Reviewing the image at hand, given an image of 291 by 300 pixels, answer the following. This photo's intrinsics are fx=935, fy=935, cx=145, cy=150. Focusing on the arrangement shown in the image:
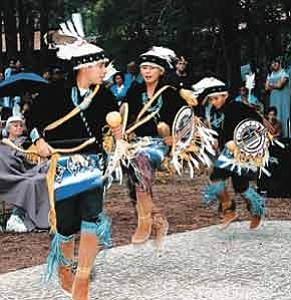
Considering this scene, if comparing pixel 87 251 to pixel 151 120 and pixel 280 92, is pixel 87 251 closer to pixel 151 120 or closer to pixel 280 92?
pixel 151 120

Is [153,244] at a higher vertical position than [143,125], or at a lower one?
lower

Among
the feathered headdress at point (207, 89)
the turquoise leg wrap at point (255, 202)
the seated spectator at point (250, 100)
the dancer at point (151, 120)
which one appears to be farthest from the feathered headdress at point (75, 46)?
the seated spectator at point (250, 100)

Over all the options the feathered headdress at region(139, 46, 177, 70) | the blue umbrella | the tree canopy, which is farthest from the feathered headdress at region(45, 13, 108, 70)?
the tree canopy

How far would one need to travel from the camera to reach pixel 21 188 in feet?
30.5

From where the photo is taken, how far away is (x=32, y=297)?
624cm

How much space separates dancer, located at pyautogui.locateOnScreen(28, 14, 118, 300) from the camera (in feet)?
19.1

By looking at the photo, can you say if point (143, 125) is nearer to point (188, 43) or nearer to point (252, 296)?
point (252, 296)

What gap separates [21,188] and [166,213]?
2.13 m

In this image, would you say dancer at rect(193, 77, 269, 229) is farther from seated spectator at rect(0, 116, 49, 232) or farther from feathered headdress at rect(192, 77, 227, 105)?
seated spectator at rect(0, 116, 49, 232)

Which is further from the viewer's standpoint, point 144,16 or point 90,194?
point 144,16

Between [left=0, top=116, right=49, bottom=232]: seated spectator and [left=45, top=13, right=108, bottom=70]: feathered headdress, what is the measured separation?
311 centimetres

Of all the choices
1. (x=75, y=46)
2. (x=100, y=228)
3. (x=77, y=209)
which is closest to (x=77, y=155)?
(x=77, y=209)

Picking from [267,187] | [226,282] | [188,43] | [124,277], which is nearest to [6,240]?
[124,277]

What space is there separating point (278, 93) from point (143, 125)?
27.6 feet
